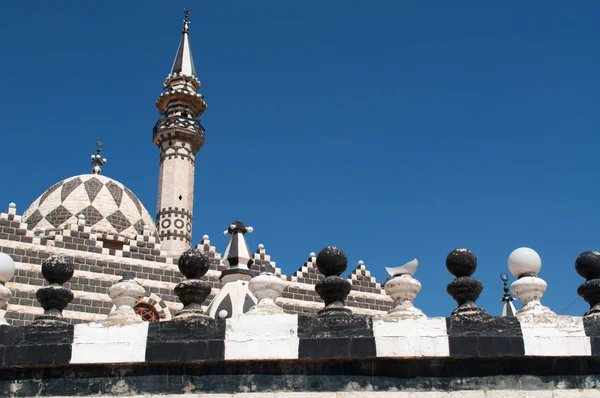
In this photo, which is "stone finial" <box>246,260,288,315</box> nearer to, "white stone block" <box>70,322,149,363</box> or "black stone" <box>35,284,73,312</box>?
"white stone block" <box>70,322,149,363</box>

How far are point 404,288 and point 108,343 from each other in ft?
9.64

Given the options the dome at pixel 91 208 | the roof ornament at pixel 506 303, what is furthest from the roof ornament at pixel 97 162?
the roof ornament at pixel 506 303

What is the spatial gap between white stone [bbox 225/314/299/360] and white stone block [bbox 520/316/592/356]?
7.23ft

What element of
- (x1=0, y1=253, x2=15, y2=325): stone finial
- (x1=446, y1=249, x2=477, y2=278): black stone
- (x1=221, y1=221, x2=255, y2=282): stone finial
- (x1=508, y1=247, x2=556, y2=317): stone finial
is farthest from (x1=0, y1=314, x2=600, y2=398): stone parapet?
(x1=221, y1=221, x2=255, y2=282): stone finial

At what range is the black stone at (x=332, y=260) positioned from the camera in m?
7.46

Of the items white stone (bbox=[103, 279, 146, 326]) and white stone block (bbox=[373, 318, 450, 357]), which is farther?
white stone (bbox=[103, 279, 146, 326])

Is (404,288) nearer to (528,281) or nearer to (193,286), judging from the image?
(528,281)

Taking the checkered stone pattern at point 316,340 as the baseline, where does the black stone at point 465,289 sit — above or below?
above

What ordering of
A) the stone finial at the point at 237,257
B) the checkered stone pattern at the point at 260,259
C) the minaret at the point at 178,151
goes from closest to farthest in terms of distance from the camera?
1. the stone finial at the point at 237,257
2. the checkered stone pattern at the point at 260,259
3. the minaret at the point at 178,151

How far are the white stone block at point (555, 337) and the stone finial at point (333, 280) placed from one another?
1740 millimetres

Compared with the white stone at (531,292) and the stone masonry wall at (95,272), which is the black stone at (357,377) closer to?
the white stone at (531,292)

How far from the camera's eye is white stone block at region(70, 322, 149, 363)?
709cm

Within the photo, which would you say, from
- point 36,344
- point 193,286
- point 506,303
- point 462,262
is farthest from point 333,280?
point 506,303

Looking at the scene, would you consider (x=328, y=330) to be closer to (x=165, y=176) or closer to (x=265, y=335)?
(x=265, y=335)
